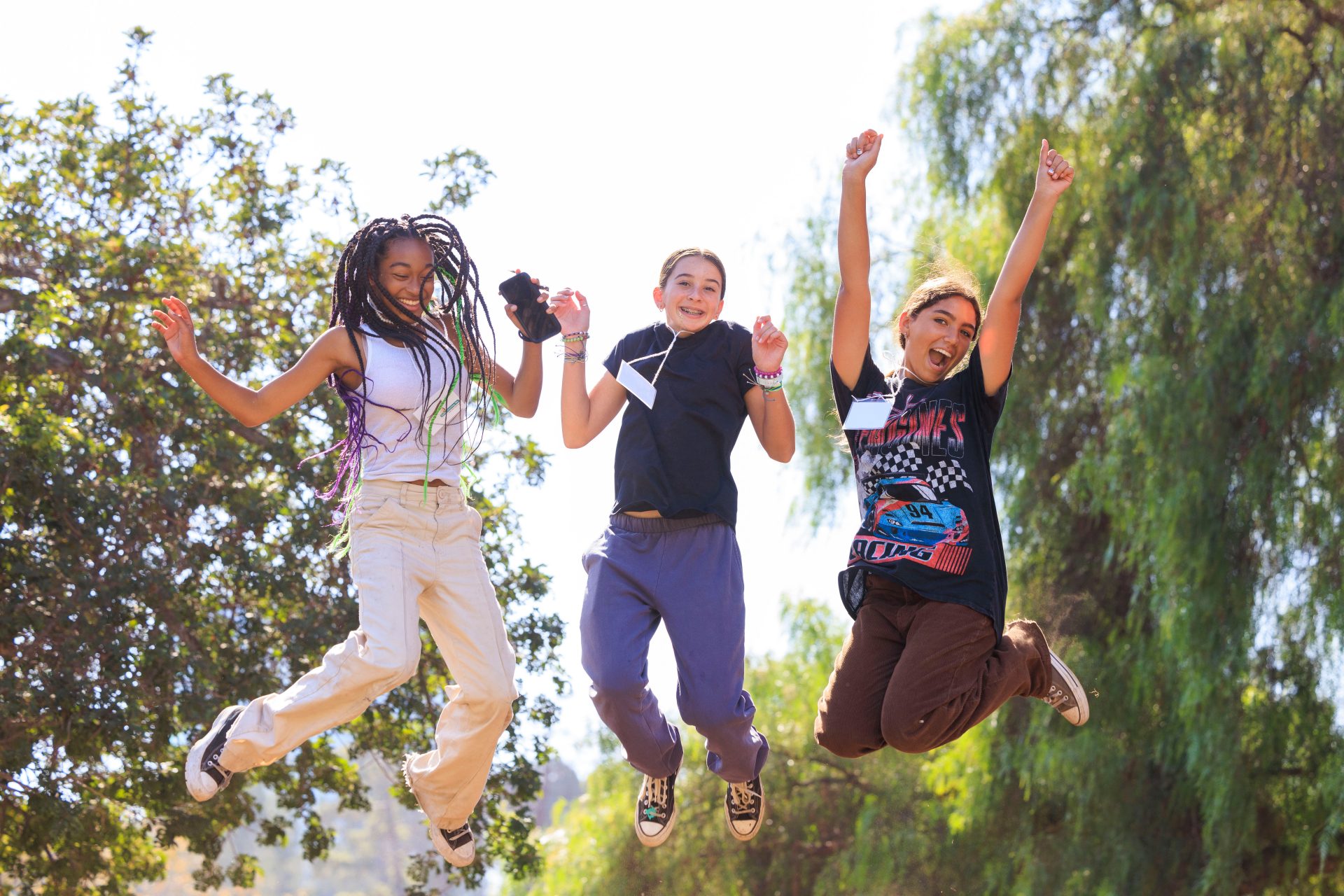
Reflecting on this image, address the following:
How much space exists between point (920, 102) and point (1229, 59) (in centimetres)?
238

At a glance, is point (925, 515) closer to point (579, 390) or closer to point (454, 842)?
point (579, 390)

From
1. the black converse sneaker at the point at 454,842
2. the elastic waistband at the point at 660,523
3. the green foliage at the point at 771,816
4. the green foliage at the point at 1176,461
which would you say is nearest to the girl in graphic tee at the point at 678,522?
the elastic waistband at the point at 660,523

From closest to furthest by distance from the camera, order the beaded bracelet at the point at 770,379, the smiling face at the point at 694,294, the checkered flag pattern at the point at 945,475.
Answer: the checkered flag pattern at the point at 945,475 < the beaded bracelet at the point at 770,379 < the smiling face at the point at 694,294

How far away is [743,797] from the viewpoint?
16.8 ft

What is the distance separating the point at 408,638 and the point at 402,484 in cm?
48

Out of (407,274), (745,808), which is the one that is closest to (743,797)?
(745,808)

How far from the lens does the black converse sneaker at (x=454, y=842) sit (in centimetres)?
493

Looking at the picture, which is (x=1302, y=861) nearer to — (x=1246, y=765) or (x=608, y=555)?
(x=1246, y=765)

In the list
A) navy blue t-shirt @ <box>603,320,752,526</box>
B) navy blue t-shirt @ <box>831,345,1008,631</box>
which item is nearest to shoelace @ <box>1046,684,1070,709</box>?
navy blue t-shirt @ <box>831,345,1008,631</box>

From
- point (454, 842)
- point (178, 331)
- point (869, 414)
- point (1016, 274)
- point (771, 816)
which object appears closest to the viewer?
point (178, 331)

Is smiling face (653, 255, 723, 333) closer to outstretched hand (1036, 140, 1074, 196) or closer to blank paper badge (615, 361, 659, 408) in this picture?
blank paper badge (615, 361, 659, 408)

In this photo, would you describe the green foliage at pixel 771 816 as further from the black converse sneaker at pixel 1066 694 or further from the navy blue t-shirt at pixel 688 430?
the navy blue t-shirt at pixel 688 430

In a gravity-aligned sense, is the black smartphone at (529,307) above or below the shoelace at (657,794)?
above

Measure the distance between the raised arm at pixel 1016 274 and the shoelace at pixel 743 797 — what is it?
1.61 metres
